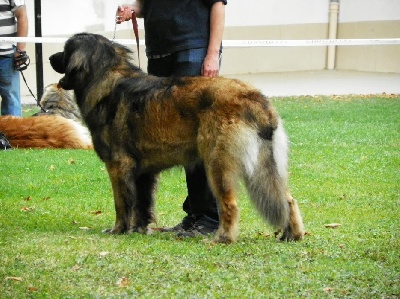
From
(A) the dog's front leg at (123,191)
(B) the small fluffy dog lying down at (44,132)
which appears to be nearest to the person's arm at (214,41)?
(A) the dog's front leg at (123,191)

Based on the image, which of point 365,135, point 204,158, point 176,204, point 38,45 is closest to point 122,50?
point 204,158

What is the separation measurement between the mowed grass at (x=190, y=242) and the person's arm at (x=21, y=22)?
1562mm

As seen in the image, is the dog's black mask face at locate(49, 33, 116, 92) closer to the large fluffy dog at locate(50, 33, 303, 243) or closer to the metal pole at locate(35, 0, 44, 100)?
the large fluffy dog at locate(50, 33, 303, 243)

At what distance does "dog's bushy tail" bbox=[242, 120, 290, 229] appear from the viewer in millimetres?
7074

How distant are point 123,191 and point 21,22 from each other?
20.5 ft

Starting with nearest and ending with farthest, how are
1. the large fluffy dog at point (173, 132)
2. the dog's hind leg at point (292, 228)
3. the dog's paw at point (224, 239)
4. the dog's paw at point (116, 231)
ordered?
the large fluffy dog at point (173, 132)
the dog's paw at point (224, 239)
the dog's hind leg at point (292, 228)
the dog's paw at point (116, 231)

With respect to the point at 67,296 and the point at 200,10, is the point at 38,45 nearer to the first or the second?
the point at 200,10

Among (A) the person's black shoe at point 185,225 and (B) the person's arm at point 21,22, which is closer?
(A) the person's black shoe at point 185,225

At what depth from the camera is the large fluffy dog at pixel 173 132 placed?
23.2 feet

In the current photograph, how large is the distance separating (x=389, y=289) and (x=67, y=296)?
1860mm

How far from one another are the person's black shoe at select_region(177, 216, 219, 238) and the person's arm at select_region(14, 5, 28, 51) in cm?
601

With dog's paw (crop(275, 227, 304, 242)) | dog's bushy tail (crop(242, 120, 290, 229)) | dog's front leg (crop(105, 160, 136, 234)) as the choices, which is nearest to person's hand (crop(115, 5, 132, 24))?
dog's front leg (crop(105, 160, 136, 234))

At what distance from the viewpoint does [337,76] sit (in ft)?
83.0

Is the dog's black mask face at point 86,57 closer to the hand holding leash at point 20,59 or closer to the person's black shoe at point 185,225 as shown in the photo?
the person's black shoe at point 185,225
